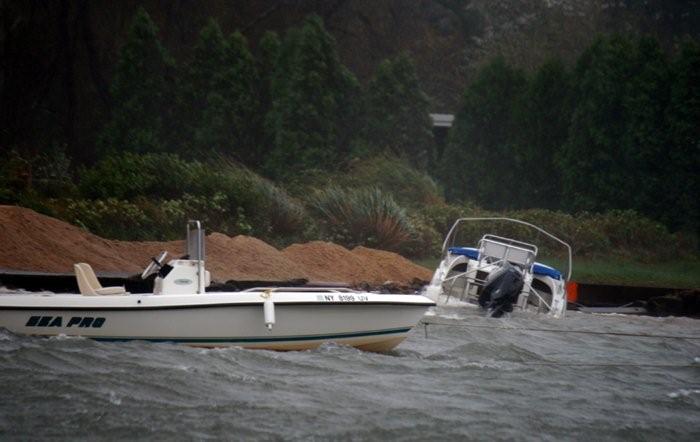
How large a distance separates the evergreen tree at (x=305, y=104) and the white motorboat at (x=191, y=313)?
72.1 feet

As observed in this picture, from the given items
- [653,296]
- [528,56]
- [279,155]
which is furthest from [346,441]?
[528,56]

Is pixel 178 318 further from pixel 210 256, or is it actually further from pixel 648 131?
pixel 648 131

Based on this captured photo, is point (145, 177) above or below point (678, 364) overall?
above

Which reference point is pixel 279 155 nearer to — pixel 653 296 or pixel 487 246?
pixel 653 296

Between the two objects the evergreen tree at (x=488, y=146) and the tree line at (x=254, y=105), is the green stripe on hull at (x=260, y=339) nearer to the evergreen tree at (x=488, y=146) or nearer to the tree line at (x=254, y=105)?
the tree line at (x=254, y=105)

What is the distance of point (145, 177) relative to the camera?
2781 cm

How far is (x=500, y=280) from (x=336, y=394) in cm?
851

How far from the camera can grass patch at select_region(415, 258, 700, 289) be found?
2766 cm

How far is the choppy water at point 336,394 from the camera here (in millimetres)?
9766

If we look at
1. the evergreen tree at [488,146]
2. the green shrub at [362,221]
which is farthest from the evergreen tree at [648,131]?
the green shrub at [362,221]

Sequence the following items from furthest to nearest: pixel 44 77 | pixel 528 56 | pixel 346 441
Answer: pixel 528 56, pixel 44 77, pixel 346 441

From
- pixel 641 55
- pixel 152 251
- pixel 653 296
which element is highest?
pixel 641 55

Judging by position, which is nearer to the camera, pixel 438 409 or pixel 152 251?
pixel 438 409

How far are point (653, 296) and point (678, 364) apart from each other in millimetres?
10899
